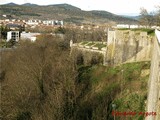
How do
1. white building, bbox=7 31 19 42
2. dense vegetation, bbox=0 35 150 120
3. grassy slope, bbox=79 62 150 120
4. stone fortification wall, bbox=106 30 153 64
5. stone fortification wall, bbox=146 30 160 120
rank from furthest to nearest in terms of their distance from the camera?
1. white building, bbox=7 31 19 42
2. stone fortification wall, bbox=106 30 153 64
3. dense vegetation, bbox=0 35 150 120
4. grassy slope, bbox=79 62 150 120
5. stone fortification wall, bbox=146 30 160 120

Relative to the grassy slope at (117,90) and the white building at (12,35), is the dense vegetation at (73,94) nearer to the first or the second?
the grassy slope at (117,90)

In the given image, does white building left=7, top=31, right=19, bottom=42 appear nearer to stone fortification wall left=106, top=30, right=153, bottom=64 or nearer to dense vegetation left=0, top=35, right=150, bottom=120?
dense vegetation left=0, top=35, right=150, bottom=120

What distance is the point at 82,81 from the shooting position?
2495 cm

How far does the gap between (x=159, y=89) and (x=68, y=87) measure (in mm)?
12673

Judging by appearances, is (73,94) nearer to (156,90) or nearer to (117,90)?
(117,90)

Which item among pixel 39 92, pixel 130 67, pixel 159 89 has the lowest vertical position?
pixel 39 92

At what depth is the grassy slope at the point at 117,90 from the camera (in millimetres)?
16172

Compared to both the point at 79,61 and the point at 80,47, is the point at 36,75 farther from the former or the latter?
the point at 80,47

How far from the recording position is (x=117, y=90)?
1944 cm

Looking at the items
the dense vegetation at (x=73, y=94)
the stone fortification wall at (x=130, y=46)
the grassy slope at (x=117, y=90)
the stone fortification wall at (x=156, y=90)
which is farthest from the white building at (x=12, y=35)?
the stone fortification wall at (x=156, y=90)

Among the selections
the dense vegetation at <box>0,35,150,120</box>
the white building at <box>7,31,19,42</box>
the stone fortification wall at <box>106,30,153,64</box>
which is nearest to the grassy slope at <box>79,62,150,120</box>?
the dense vegetation at <box>0,35,150,120</box>

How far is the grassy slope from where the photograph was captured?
53.1 ft

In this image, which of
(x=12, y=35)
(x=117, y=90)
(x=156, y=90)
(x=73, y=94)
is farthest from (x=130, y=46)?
(x=12, y=35)

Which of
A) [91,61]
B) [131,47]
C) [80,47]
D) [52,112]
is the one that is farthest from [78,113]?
[80,47]
